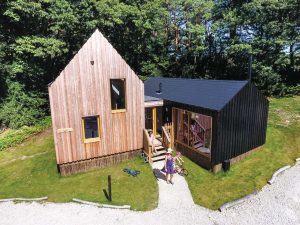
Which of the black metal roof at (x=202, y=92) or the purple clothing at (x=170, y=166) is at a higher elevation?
the black metal roof at (x=202, y=92)

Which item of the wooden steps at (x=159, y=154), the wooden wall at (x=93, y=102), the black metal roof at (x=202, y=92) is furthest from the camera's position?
the wooden steps at (x=159, y=154)

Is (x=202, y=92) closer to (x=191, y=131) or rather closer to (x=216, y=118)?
(x=191, y=131)

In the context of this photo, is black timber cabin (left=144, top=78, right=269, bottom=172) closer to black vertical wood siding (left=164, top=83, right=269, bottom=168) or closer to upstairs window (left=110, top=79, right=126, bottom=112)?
black vertical wood siding (left=164, top=83, right=269, bottom=168)

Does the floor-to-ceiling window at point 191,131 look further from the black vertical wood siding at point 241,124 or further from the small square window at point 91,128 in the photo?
the small square window at point 91,128

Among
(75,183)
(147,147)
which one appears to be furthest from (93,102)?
(75,183)

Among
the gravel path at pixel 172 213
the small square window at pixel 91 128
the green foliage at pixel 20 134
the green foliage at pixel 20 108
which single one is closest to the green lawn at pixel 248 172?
the gravel path at pixel 172 213

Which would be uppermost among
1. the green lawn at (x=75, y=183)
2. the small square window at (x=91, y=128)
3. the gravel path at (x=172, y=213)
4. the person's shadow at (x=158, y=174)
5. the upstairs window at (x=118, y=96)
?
the upstairs window at (x=118, y=96)
